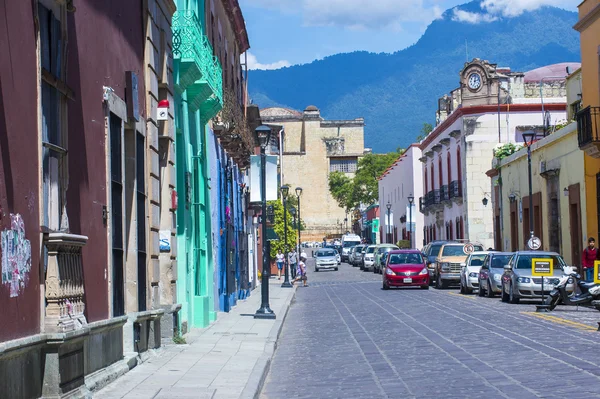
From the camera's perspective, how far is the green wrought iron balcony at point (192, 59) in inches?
803

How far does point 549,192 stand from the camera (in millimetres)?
43969

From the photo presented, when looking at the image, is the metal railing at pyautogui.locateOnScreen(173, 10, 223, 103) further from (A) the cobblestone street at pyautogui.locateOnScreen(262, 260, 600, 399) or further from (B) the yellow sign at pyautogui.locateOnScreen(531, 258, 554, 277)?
(B) the yellow sign at pyautogui.locateOnScreen(531, 258, 554, 277)

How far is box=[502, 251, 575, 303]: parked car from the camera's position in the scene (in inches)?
1212

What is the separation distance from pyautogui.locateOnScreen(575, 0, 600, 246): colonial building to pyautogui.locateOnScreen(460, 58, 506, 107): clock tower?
2426 cm

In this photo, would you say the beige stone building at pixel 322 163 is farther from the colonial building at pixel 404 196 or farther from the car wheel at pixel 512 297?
the car wheel at pixel 512 297

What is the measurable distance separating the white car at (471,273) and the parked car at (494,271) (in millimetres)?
3146

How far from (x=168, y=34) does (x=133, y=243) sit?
541cm

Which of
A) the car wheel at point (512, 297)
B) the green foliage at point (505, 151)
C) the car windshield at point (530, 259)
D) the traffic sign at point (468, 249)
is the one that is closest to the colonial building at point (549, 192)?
the green foliage at point (505, 151)

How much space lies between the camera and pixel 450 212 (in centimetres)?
7156

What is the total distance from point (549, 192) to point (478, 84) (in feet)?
68.5

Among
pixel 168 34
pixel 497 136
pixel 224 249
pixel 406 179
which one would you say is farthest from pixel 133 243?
pixel 406 179

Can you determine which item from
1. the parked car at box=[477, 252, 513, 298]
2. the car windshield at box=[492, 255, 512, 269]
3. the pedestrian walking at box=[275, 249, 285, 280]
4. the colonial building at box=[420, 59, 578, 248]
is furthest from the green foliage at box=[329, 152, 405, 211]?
the car windshield at box=[492, 255, 512, 269]

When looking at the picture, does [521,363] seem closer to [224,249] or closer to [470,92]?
[224,249]

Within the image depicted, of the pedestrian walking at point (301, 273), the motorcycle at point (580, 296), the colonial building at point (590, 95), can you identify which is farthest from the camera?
the pedestrian walking at point (301, 273)
